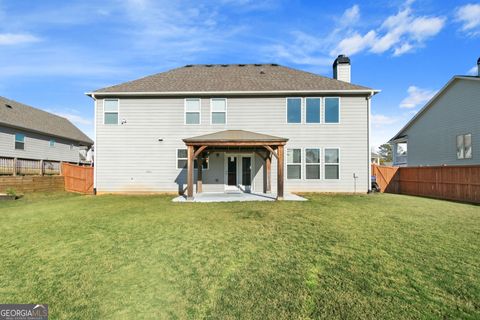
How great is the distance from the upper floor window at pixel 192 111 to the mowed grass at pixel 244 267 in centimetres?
694

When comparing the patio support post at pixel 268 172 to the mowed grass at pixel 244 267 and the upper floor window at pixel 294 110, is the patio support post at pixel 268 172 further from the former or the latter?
the mowed grass at pixel 244 267

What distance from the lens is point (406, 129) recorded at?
18.7 meters

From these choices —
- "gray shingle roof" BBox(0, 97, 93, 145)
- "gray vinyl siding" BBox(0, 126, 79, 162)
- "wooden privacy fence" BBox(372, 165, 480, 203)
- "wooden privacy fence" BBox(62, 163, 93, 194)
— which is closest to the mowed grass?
"wooden privacy fence" BBox(372, 165, 480, 203)

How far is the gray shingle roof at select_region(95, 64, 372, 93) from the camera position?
1242 cm

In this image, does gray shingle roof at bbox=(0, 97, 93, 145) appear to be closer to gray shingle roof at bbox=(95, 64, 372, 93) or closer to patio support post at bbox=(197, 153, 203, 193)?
gray shingle roof at bbox=(95, 64, 372, 93)

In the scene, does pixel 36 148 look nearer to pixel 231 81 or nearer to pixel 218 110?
pixel 218 110

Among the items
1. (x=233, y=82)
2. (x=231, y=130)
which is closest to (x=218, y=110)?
(x=231, y=130)

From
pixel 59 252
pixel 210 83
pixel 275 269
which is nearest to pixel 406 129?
pixel 210 83

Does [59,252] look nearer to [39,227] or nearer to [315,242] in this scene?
[39,227]

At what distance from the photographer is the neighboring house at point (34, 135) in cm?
1642

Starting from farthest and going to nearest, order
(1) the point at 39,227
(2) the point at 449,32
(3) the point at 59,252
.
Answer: (2) the point at 449,32, (1) the point at 39,227, (3) the point at 59,252

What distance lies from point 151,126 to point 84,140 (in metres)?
16.6

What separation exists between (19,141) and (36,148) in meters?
1.43

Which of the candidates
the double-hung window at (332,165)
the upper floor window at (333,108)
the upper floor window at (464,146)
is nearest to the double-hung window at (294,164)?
the double-hung window at (332,165)
